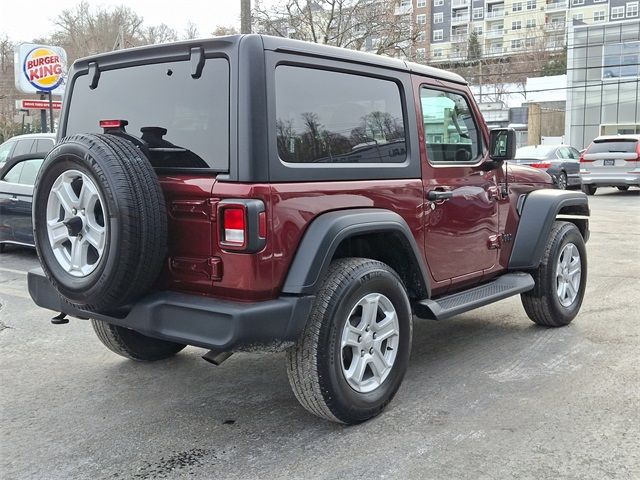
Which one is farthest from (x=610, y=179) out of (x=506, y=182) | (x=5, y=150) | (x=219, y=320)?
(x=219, y=320)

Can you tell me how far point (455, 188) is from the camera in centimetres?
436

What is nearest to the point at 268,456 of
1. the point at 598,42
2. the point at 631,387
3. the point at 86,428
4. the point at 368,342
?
the point at 368,342

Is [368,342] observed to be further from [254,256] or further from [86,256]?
[86,256]

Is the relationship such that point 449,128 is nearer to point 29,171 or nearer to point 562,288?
point 562,288

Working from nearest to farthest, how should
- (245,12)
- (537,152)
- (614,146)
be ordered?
(245,12) < (614,146) < (537,152)

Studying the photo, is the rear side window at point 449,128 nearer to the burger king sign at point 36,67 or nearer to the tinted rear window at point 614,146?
the tinted rear window at point 614,146

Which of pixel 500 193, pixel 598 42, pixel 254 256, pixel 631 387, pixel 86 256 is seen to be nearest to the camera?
pixel 254 256

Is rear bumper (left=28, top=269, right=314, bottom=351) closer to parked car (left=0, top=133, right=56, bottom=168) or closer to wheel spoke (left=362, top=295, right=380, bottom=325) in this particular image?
wheel spoke (left=362, top=295, right=380, bottom=325)

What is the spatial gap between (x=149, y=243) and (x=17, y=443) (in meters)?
1.34

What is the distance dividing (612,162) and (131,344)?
16.6 metres

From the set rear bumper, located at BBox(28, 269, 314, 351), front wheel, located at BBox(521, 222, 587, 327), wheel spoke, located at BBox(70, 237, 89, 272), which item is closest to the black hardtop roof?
wheel spoke, located at BBox(70, 237, 89, 272)

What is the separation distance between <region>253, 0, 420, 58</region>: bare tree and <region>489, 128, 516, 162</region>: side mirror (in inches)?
651

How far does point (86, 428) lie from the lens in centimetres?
359

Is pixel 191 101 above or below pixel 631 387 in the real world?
Result: above
